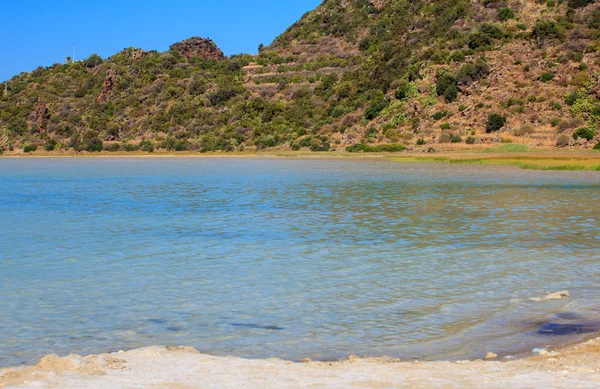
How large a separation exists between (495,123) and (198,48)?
291ft

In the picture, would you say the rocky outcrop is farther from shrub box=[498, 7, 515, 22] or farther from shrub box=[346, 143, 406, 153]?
shrub box=[346, 143, 406, 153]

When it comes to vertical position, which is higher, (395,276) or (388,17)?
(388,17)

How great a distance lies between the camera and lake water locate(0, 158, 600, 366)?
30.3ft

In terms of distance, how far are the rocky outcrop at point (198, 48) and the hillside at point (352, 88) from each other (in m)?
0.36

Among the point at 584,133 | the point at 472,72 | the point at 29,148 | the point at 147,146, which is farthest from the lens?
the point at 29,148

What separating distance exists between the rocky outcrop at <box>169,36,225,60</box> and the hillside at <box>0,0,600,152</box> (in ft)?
1.19

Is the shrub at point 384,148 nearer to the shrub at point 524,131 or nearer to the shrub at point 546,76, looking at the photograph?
the shrub at point 524,131

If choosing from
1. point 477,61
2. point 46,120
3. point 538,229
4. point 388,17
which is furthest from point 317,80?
point 538,229

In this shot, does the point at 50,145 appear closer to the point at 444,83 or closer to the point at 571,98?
the point at 444,83

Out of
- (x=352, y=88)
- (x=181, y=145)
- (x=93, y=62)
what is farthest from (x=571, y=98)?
(x=93, y=62)

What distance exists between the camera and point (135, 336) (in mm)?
9305

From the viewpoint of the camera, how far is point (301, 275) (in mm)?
13609

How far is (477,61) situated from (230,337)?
243ft

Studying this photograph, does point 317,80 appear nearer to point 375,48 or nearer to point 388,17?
point 375,48
